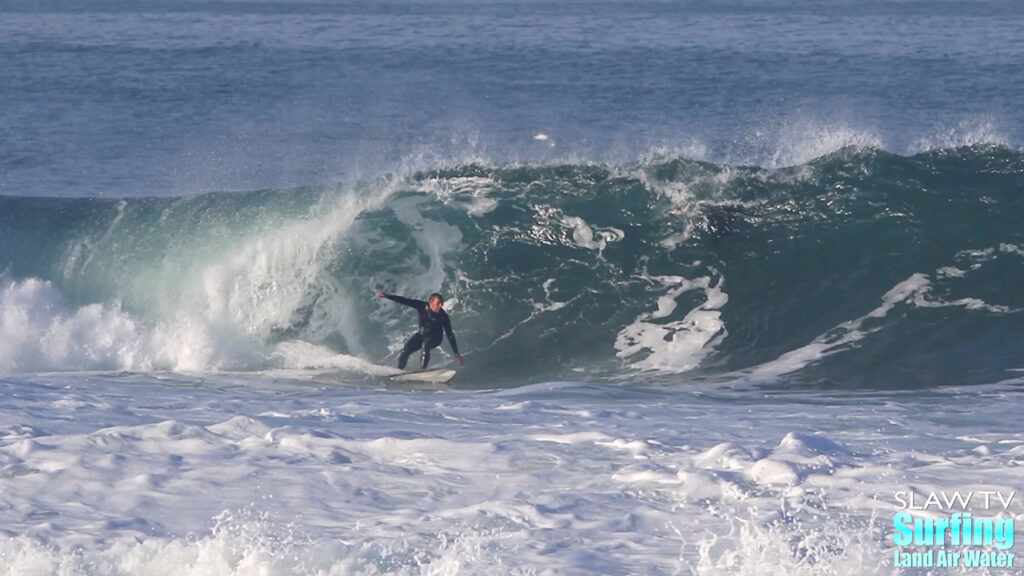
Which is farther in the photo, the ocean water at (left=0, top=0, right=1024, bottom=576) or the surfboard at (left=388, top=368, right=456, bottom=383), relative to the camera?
the surfboard at (left=388, top=368, right=456, bottom=383)

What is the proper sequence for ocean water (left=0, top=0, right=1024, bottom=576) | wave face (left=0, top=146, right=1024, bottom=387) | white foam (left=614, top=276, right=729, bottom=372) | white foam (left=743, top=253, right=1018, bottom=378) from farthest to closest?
1. wave face (left=0, top=146, right=1024, bottom=387)
2. white foam (left=614, top=276, right=729, bottom=372)
3. white foam (left=743, top=253, right=1018, bottom=378)
4. ocean water (left=0, top=0, right=1024, bottom=576)

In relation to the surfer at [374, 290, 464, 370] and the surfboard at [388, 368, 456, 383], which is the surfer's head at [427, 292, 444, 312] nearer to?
the surfer at [374, 290, 464, 370]

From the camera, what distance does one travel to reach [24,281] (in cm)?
1648

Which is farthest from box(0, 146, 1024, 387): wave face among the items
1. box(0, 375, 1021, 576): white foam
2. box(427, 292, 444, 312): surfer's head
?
box(0, 375, 1021, 576): white foam

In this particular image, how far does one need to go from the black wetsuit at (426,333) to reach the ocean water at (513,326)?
0.45m

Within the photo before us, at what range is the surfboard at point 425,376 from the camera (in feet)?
42.7

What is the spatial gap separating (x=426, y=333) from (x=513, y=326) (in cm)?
169

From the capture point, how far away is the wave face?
1425cm

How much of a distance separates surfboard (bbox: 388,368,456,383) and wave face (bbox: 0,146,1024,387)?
656 millimetres

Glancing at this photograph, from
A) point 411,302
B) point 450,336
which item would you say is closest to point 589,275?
point 450,336

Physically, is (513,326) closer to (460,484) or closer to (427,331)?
(427,331)

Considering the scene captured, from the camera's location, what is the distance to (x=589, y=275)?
15.7 m

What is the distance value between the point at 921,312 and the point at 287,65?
2882 cm

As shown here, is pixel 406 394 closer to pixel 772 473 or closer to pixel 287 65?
pixel 772 473
